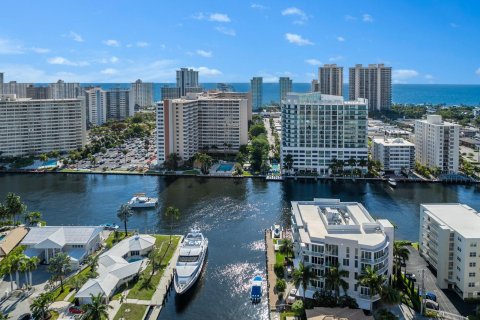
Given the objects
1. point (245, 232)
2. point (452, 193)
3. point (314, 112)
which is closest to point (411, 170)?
point (452, 193)

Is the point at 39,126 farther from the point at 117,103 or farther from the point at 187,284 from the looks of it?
the point at 187,284

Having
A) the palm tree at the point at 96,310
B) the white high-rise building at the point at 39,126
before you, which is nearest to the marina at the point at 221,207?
the palm tree at the point at 96,310

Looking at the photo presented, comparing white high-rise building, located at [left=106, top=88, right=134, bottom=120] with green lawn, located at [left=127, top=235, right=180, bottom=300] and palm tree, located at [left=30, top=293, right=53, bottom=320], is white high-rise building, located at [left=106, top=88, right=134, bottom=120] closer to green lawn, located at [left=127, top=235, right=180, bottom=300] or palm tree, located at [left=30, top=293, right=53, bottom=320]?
green lawn, located at [left=127, top=235, right=180, bottom=300]

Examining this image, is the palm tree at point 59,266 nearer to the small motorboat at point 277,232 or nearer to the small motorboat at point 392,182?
the small motorboat at point 277,232

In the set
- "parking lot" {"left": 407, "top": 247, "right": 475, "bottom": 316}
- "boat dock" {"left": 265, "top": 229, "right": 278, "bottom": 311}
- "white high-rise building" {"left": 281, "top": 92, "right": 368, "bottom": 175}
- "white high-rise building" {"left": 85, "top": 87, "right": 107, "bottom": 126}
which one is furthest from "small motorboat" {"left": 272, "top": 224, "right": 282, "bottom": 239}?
"white high-rise building" {"left": 85, "top": 87, "right": 107, "bottom": 126}

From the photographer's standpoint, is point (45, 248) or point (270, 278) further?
point (45, 248)

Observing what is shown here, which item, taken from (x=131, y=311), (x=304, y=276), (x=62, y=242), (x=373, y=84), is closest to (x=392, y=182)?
(x=304, y=276)

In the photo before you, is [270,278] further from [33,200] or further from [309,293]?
[33,200]
